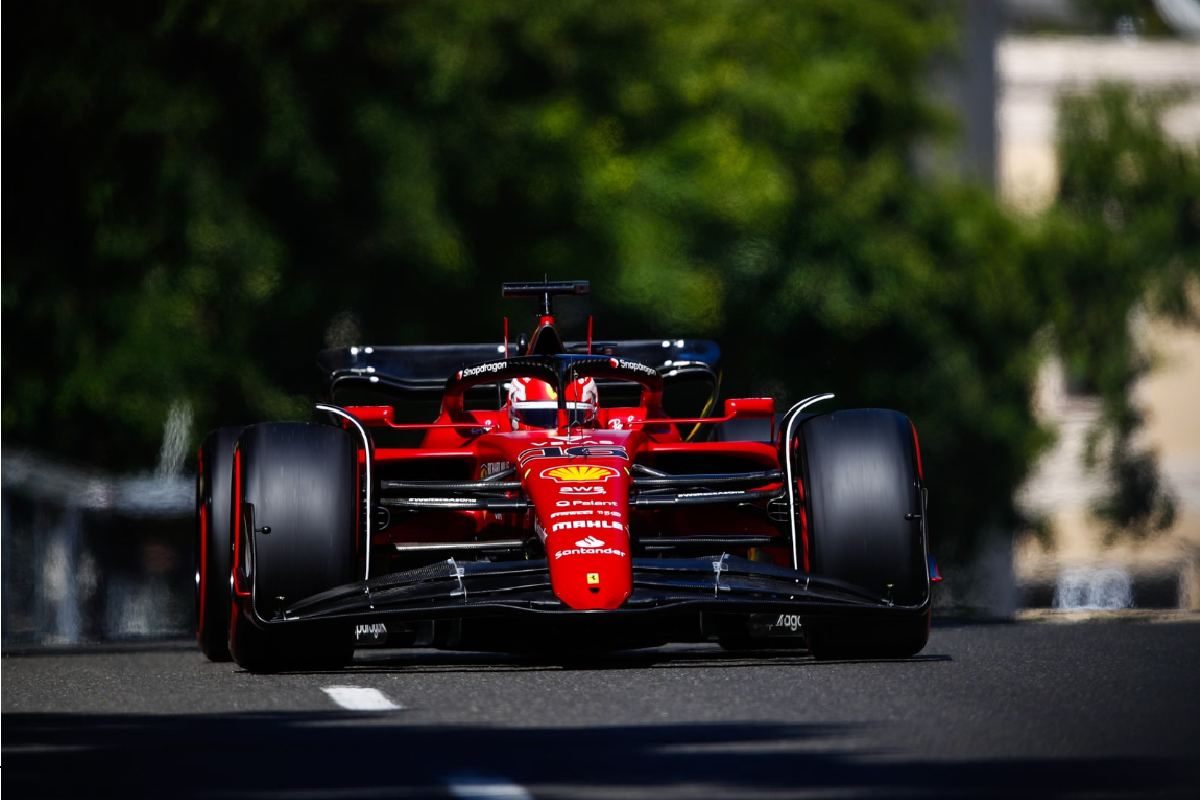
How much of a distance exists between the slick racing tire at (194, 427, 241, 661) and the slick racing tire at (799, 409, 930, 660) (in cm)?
243

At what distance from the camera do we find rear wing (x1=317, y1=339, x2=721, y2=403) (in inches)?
479

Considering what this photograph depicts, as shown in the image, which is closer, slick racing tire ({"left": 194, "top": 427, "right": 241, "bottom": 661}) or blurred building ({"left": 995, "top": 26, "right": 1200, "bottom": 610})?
slick racing tire ({"left": 194, "top": 427, "right": 241, "bottom": 661})

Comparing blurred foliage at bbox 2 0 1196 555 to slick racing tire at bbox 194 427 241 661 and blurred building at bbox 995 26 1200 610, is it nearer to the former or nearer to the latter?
blurred building at bbox 995 26 1200 610

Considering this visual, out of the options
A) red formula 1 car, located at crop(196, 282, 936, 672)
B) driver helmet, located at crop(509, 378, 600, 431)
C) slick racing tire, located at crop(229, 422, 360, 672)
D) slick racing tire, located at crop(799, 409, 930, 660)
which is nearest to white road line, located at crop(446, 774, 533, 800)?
red formula 1 car, located at crop(196, 282, 936, 672)

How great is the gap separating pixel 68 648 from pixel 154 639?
1.95 metres

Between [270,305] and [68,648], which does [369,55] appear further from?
[68,648]

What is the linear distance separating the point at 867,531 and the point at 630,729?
8.17 ft

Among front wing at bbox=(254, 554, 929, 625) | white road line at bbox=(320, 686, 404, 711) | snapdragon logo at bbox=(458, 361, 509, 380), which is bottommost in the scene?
white road line at bbox=(320, 686, 404, 711)

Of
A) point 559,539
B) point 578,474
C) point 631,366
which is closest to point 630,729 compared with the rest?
point 559,539

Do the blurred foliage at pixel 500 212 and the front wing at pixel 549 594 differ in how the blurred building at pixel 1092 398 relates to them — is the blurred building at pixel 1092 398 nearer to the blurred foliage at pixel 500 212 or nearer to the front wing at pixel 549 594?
the blurred foliage at pixel 500 212

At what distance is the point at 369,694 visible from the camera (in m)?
7.90

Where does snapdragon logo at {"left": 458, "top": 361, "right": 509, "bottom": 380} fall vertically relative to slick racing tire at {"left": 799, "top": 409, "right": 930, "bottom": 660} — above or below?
above

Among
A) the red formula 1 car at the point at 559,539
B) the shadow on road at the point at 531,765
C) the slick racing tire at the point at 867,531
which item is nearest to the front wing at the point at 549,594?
the red formula 1 car at the point at 559,539

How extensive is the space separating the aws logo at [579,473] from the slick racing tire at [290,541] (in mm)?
747
